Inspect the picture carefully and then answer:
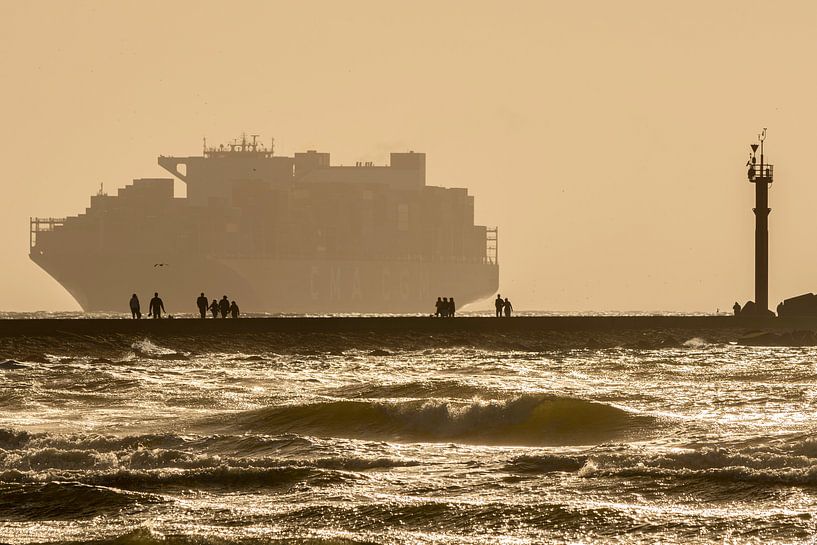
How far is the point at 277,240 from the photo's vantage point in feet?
525

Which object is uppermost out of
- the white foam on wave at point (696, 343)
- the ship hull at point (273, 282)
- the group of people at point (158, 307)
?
the ship hull at point (273, 282)

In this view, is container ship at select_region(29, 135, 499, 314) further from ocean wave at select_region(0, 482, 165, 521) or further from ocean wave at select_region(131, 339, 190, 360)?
ocean wave at select_region(0, 482, 165, 521)

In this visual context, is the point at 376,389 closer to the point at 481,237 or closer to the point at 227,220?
the point at 227,220

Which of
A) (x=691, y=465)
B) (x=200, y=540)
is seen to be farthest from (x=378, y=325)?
(x=200, y=540)

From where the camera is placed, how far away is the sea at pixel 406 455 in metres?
11.5

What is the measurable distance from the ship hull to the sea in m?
125

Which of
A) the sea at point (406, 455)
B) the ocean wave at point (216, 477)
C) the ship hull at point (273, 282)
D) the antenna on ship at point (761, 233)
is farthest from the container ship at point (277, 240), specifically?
the ocean wave at point (216, 477)

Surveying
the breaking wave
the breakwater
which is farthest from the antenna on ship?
the breaking wave

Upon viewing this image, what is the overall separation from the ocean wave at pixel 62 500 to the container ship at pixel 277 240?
138044mm

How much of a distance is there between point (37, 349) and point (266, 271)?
12621 cm

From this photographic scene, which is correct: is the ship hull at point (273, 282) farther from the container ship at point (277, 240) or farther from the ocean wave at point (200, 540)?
the ocean wave at point (200, 540)

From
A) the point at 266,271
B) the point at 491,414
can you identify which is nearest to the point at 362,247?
the point at 266,271

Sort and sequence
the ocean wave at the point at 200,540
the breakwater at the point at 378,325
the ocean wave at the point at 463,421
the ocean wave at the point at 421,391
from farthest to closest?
the breakwater at the point at 378,325 → the ocean wave at the point at 421,391 → the ocean wave at the point at 463,421 → the ocean wave at the point at 200,540

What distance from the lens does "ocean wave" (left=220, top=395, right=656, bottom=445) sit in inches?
712
